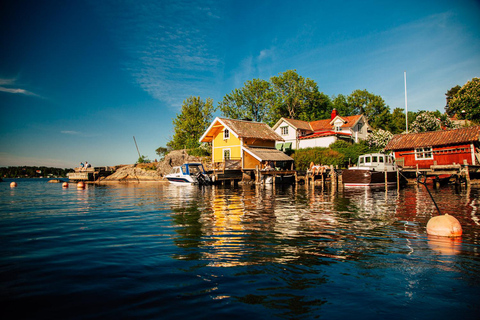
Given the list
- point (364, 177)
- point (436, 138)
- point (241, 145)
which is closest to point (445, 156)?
point (436, 138)

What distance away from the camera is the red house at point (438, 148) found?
28.5 meters

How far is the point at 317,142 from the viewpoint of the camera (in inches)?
1913

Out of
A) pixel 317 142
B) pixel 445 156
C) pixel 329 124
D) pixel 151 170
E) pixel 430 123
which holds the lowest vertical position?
pixel 151 170

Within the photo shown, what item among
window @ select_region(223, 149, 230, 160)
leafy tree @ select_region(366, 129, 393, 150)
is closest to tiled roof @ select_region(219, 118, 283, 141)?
window @ select_region(223, 149, 230, 160)

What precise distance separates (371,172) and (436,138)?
9.60 meters

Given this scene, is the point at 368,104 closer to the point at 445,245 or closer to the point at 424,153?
the point at 424,153

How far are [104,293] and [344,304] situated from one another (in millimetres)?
3779

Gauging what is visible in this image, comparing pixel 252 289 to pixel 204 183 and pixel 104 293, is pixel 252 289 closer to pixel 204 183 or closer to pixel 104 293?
pixel 104 293

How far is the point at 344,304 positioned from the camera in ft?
13.9

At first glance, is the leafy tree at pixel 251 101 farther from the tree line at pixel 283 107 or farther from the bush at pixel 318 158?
the bush at pixel 318 158

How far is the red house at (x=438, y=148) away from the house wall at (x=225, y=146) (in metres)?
18.4

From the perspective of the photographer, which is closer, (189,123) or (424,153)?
(424,153)

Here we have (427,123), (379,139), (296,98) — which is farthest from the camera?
(296,98)

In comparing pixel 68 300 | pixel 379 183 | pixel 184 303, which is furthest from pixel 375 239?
pixel 379 183
